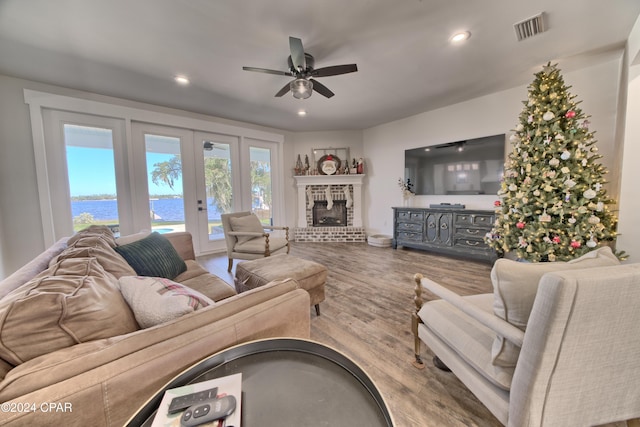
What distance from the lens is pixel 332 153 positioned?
18.2 ft

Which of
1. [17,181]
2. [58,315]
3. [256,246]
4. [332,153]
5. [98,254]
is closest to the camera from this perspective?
[58,315]

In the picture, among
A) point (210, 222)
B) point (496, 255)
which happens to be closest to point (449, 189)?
point (496, 255)

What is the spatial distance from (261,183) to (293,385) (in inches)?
189

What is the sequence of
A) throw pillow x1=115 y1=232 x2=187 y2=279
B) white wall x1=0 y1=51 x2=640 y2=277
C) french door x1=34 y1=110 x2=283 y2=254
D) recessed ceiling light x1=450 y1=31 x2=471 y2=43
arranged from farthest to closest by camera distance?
1. french door x1=34 y1=110 x2=283 y2=254
2. white wall x1=0 y1=51 x2=640 y2=277
3. recessed ceiling light x1=450 y1=31 x2=471 y2=43
4. throw pillow x1=115 y1=232 x2=187 y2=279

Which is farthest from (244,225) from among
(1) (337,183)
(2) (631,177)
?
(2) (631,177)

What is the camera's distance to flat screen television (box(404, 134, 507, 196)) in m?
3.53

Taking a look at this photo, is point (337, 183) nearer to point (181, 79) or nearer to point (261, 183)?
point (261, 183)

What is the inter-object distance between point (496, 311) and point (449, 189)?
3.48m

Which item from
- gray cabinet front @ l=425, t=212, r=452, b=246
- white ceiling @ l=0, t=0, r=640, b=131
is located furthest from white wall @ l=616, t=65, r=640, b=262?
gray cabinet front @ l=425, t=212, r=452, b=246

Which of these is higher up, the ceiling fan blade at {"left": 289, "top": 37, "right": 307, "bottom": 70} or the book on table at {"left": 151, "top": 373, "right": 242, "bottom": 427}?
the ceiling fan blade at {"left": 289, "top": 37, "right": 307, "bottom": 70}

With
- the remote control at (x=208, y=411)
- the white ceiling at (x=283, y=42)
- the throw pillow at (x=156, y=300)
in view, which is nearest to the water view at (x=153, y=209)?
the white ceiling at (x=283, y=42)

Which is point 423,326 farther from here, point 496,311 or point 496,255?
point 496,255

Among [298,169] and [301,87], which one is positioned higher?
[301,87]

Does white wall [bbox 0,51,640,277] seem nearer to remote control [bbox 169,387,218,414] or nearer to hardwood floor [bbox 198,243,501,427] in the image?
hardwood floor [bbox 198,243,501,427]
